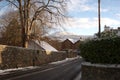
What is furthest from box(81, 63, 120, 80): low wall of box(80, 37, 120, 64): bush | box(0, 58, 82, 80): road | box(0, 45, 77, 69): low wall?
box(0, 45, 77, 69): low wall

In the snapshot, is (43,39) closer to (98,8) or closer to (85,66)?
(98,8)

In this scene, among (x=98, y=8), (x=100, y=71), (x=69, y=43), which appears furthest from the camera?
(x=69, y=43)

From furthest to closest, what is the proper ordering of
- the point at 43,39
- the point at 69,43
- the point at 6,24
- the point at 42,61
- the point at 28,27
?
the point at 69,43 → the point at 6,24 → the point at 43,39 → the point at 28,27 → the point at 42,61

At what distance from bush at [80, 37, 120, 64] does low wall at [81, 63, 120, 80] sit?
354mm

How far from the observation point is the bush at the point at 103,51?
14730 millimetres

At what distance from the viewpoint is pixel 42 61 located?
46.9 meters

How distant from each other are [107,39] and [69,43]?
5621 inches

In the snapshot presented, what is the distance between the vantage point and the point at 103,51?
15328mm

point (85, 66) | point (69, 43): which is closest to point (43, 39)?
point (85, 66)

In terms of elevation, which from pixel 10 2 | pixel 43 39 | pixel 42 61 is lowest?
pixel 42 61

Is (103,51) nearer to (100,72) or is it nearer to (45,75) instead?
(100,72)

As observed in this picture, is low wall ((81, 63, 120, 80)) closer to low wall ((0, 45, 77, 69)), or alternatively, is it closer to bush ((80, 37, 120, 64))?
bush ((80, 37, 120, 64))

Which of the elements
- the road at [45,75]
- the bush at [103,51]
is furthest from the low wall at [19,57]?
the bush at [103,51]

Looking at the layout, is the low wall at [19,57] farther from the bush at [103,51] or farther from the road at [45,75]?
the bush at [103,51]
